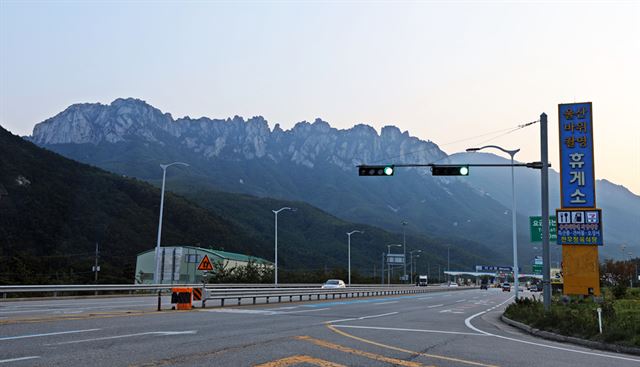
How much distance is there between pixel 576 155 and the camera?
29.4 meters

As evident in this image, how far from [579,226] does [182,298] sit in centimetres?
1919

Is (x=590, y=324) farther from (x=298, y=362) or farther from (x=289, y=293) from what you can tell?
(x=289, y=293)

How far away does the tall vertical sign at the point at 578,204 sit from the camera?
92.0 ft

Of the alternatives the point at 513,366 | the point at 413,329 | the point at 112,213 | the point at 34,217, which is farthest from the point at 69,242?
the point at 513,366

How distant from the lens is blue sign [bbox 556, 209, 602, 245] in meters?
27.9

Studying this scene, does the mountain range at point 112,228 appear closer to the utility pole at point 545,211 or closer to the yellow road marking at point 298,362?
the utility pole at point 545,211

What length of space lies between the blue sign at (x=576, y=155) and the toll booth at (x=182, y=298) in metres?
19.1

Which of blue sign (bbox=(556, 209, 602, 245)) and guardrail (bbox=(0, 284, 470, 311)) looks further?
blue sign (bbox=(556, 209, 602, 245))

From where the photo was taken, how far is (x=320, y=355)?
10148mm

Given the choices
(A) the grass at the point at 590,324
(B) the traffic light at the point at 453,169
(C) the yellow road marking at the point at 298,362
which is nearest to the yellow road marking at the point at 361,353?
(C) the yellow road marking at the point at 298,362

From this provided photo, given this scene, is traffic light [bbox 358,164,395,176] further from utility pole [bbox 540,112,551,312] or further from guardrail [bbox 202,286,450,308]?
guardrail [bbox 202,286,450,308]

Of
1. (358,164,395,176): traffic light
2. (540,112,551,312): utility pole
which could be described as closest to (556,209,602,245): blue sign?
(540,112,551,312): utility pole

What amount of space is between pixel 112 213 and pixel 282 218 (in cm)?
6992

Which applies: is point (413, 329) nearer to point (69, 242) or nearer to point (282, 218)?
point (69, 242)
